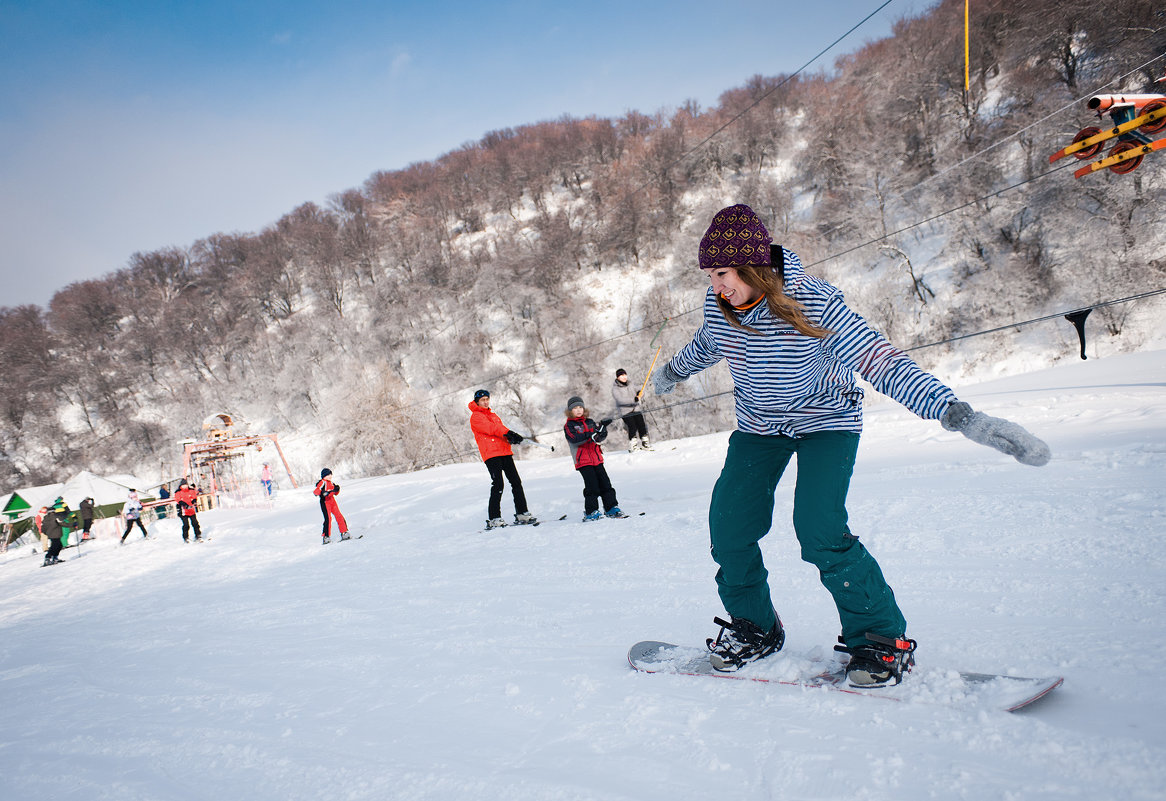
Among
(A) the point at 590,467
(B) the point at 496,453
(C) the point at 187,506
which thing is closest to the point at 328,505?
(B) the point at 496,453

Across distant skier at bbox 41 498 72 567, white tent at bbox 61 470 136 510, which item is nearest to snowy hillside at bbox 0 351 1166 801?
distant skier at bbox 41 498 72 567

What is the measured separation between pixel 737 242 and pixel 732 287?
16cm

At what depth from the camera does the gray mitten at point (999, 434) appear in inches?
64.9

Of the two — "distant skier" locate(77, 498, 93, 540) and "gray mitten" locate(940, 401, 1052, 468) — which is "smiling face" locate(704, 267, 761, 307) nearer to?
"gray mitten" locate(940, 401, 1052, 468)

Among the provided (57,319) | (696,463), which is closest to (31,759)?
(696,463)

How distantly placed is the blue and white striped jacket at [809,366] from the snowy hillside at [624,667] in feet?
3.19

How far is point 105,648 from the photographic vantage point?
464 cm

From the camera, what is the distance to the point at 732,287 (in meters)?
2.07

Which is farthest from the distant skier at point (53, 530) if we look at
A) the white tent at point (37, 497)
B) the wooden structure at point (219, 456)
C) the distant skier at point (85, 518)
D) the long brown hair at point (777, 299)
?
the white tent at point (37, 497)

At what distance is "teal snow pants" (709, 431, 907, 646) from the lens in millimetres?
2010

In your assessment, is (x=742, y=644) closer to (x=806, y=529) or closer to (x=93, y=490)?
(x=806, y=529)

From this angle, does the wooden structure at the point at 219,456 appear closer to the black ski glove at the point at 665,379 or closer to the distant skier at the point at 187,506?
the distant skier at the point at 187,506

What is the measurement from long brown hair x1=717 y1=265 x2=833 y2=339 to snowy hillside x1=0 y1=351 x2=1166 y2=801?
1.26 m

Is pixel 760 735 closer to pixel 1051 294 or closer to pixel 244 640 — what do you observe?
pixel 244 640
